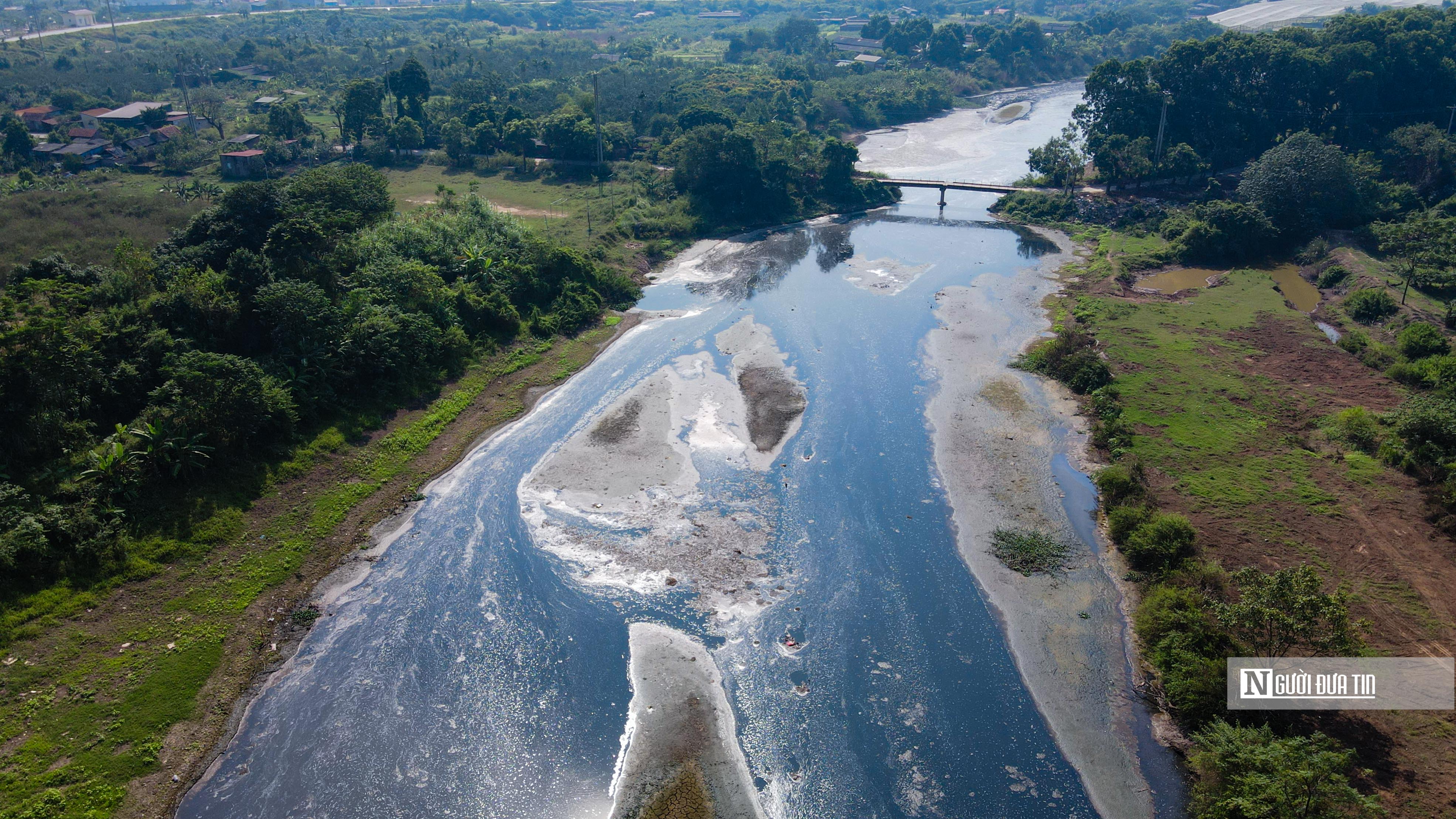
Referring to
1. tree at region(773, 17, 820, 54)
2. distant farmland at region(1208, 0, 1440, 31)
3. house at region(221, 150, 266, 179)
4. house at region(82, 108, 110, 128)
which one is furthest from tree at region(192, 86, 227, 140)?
distant farmland at region(1208, 0, 1440, 31)

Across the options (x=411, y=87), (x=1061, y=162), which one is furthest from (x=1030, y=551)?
(x=411, y=87)

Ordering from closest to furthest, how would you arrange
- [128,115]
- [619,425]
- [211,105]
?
[619,425]
[128,115]
[211,105]

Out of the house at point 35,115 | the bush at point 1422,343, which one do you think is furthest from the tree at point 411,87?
the bush at point 1422,343

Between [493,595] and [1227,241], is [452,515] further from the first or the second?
[1227,241]

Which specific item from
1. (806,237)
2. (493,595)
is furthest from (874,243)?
(493,595)

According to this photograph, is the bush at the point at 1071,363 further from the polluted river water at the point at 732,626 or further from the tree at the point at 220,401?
the tree at the point at 220,401

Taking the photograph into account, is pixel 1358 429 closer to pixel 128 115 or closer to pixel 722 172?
pixel 722 172
